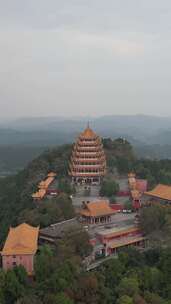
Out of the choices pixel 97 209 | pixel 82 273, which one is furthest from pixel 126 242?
pixel 82 273

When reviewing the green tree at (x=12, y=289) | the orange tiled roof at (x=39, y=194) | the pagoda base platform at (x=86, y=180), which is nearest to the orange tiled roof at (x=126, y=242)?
the green tree at (x=12, y=289)

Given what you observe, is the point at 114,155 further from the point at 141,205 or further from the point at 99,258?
the point at 99,258

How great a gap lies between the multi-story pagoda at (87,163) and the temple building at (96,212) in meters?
8.74

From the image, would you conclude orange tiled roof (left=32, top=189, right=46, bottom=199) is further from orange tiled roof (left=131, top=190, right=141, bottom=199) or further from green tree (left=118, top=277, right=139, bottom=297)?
green tree (left=118, top=277, right=139, bottom=297)

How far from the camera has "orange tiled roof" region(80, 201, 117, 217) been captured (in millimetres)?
33188

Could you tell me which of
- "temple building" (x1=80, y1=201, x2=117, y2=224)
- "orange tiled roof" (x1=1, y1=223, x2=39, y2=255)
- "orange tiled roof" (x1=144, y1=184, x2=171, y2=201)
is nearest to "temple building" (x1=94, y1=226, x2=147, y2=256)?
"temple building" (x1=80, y1=201, x2=117, y2=224)

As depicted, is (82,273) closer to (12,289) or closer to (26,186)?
(12,289)

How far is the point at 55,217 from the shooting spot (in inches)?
1286

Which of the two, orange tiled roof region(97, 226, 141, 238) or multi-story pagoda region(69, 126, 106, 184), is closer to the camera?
orange tiled roof region(97, 226, 141, 238)

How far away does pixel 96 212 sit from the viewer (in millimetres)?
33219

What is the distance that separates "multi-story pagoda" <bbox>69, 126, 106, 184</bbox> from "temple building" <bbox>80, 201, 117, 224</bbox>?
8741mm

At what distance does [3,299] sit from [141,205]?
1527 centimetres

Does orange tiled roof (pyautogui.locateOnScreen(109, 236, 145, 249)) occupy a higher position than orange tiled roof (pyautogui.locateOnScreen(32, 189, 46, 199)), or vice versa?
orange tiled roof (pyautogui.locateOnScreen(32, 189, 46, 199))

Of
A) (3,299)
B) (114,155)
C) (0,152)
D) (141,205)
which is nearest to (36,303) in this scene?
(3,299)
